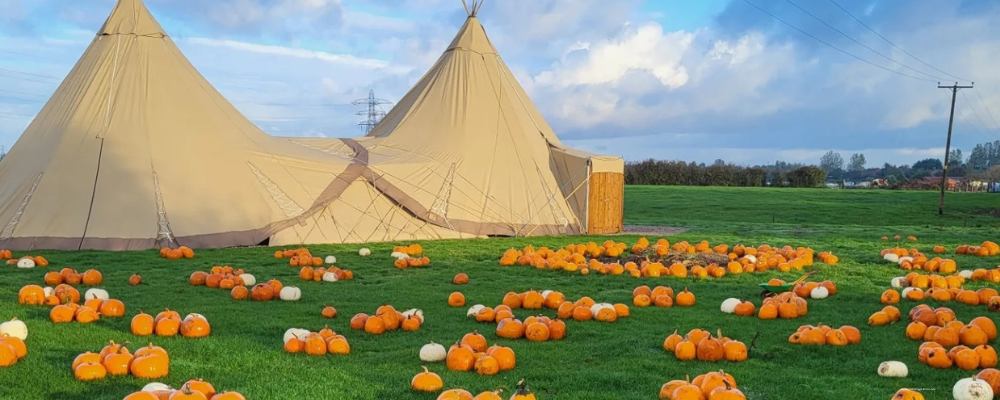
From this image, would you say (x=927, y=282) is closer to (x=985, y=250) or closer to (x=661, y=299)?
(x=661, y=299)

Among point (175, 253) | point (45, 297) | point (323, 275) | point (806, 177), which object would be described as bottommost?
point (175, 253)

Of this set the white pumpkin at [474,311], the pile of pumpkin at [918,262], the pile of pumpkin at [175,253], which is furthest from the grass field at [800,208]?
the white pumpkin at [474,311]

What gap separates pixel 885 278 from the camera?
11688 mm

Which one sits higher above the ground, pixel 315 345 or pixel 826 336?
pixel 826 336

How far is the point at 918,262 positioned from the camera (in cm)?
1275

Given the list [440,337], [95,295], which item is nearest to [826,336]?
[440,337]

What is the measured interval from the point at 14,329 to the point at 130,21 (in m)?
14.2

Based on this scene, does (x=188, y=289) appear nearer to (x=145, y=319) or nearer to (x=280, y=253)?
(x=145, y=319)

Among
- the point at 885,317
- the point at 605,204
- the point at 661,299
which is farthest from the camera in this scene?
the point at 605,204

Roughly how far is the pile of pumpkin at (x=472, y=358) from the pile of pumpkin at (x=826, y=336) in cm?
259

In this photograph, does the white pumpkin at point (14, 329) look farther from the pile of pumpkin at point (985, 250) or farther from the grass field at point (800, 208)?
the grass field at point (800, 208)

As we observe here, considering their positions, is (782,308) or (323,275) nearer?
(782,308)

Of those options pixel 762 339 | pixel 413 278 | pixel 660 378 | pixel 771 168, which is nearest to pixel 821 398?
pixel 660 378

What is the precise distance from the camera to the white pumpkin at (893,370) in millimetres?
5734
